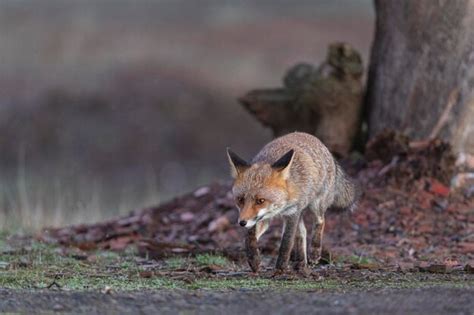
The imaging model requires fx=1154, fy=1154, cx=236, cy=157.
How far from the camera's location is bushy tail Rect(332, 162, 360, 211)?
1148cm

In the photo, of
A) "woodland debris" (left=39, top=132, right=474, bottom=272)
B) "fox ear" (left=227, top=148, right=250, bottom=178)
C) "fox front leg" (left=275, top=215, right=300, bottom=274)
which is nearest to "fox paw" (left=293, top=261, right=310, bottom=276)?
"fox front leg" (left=275, top=215, right=300, bottom=274)

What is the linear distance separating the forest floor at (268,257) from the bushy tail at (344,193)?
19.3 inches

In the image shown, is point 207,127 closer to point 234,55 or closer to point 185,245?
point 234,55

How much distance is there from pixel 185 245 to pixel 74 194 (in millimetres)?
6858

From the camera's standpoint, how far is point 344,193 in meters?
11.6

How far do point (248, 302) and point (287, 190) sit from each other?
202cm

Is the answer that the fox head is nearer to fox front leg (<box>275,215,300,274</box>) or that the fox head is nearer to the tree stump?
fox front leg (<box>275,215,300,274</box>)

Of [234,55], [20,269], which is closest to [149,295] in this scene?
[20,269]

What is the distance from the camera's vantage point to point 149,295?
8594 mm

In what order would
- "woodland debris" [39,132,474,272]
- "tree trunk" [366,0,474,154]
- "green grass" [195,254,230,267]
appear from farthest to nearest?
"tree trunk" [366,0,474,154], "woodland debris" [39,132,474,272], "green grass" [195,254,230,267]

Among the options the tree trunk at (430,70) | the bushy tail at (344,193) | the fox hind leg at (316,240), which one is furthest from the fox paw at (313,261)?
the tree trunk at (430,70)

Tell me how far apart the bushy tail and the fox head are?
1416 millimetres

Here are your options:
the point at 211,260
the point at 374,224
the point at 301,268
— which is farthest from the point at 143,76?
the point at 301,268

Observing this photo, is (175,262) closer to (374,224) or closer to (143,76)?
(374,224)
